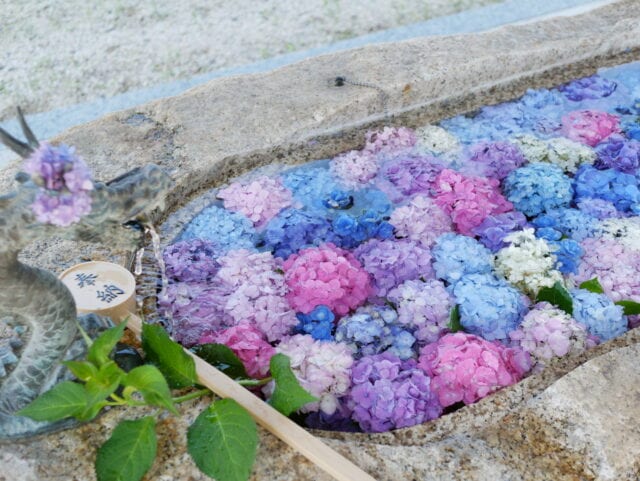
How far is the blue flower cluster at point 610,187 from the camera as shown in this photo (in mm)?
2850

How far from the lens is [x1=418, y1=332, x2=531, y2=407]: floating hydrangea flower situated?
6.41ft

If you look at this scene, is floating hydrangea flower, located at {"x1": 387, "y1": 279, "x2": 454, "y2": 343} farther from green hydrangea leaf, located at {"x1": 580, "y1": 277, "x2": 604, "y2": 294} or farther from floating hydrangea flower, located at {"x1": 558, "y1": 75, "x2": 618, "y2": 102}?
floating hydrangea flower, located at {"x1": 558, "y1": 75, "x2": 618, "y2": 102}

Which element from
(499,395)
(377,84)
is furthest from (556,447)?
(377,84)

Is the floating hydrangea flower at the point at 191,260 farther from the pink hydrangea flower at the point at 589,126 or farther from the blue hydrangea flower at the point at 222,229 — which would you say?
the pink hydrangea flower at the point at 589,126

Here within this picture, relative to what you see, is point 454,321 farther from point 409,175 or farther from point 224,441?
point 224,441

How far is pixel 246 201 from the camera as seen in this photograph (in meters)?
2.69

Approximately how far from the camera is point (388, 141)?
10.0ft

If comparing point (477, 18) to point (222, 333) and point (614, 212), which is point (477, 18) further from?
point (222, 333)

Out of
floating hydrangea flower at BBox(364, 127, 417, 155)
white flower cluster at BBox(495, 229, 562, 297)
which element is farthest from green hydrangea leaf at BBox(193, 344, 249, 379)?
floating hydrangea flower at BBox(364, 127, 417, 155)

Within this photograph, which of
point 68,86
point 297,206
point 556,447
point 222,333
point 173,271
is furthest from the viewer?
point 68,86

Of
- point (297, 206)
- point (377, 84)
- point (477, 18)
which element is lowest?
point (477, 18)

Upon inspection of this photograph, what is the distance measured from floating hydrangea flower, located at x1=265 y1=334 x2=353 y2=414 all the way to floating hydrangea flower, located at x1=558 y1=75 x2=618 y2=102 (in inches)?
82.9

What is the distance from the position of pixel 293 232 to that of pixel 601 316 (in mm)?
1087

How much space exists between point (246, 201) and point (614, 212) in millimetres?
1462
